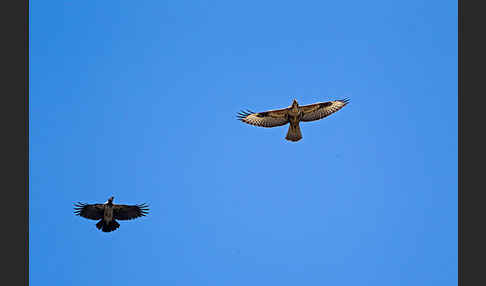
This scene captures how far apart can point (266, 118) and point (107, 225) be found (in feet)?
17.0

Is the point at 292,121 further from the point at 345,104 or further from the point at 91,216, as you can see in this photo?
the point at 91,216

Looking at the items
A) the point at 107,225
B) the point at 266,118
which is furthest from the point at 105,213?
the point at 266,118

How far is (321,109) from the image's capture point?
19609 millimetres

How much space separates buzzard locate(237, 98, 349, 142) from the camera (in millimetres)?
19250

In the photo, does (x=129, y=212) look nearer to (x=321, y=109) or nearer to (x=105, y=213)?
(x=105, y=213)

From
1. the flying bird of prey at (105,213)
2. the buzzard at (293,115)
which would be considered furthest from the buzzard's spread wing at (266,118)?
the flying bird of prey at (105,213)

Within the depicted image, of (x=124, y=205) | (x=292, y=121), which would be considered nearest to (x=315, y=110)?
(x=292, y=121)

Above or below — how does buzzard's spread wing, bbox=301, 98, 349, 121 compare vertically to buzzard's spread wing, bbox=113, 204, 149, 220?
above

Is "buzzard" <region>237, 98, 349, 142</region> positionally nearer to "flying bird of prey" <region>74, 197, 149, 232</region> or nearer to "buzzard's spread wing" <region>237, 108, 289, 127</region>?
"buzzard's spread wing" <region>237, 108, 289, 127</region>

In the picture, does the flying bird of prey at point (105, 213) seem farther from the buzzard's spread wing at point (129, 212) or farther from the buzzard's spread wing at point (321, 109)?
the buzzard's spread wing at point (321, 109)

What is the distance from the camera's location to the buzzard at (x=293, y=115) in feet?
63.2

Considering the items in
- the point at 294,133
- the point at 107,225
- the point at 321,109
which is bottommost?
the point at 107,225

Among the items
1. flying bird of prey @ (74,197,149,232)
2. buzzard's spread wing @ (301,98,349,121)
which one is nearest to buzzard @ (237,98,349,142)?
buzzard's spread wing @ (301,98,349,121)

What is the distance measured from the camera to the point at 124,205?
64.1ft
